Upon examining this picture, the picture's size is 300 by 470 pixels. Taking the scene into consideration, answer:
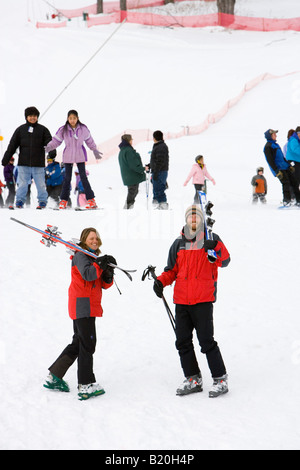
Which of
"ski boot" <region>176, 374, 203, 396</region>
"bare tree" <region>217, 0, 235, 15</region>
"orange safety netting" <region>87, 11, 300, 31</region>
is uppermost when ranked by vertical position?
"bare tree" <region>217, 0, 235, 15</region>

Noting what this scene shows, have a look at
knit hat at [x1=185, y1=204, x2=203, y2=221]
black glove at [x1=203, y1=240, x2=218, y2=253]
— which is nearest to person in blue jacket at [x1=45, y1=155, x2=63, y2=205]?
knit hat at [x1=185, y1=204, x2=203, y2=221]

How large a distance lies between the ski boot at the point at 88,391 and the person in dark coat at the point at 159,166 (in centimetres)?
698

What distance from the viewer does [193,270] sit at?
5.51 meters

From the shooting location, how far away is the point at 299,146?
1238 cm

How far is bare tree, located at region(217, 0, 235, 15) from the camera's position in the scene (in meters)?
40.5

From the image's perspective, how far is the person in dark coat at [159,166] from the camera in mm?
12156

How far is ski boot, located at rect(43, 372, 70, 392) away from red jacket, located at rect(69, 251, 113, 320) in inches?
22.5

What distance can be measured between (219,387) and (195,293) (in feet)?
2.74

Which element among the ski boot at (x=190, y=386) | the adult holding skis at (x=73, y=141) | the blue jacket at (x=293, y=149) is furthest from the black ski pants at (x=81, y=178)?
the ski boot at (x=190, y=386)

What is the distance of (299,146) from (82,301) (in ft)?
26.6

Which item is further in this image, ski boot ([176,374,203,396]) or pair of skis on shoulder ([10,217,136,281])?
ski boot ([176,374,203,396])

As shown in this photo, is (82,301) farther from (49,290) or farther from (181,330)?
(49,290)

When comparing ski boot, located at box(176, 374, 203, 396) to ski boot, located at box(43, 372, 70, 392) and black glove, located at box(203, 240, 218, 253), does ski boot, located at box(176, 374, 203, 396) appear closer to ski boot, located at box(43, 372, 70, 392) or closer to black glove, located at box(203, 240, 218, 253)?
ski boot, located at box(43, 372, 70, 392)

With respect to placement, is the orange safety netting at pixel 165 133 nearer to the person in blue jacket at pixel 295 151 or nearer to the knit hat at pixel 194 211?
the person in blue jacket at pixel 295 151
